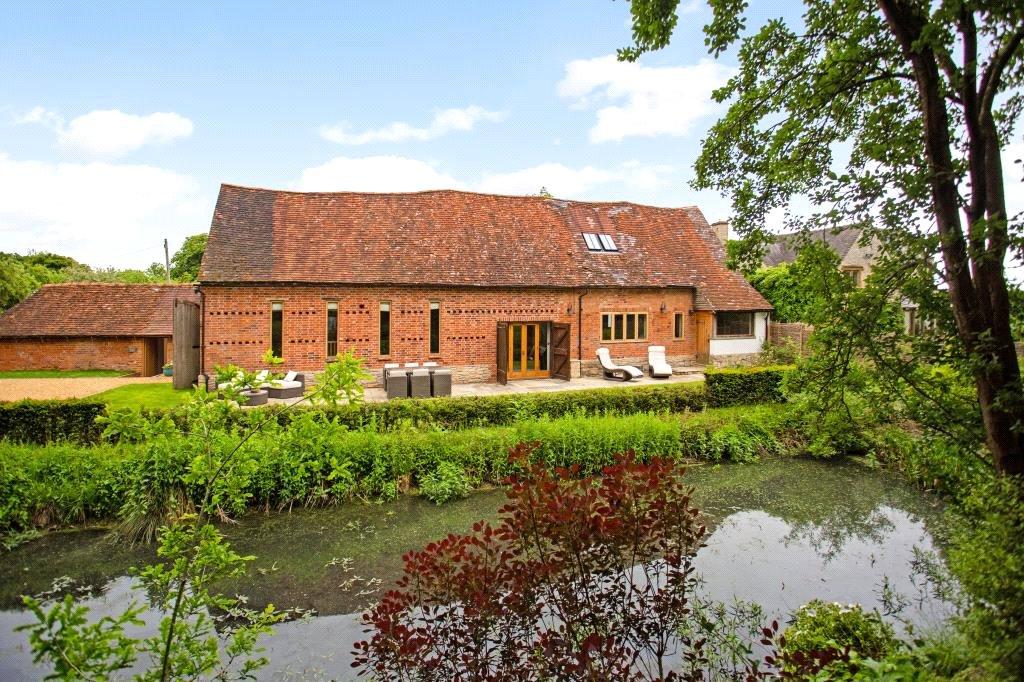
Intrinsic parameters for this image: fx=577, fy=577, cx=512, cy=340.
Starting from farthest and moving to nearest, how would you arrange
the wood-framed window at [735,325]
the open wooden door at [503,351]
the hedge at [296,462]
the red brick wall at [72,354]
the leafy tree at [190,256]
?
the leafy tree at [190,256] < the red brick wall at [72,354] < the wood-framed window at [735,325] < the open wooden door at [503,351] < the hedge at [296,462]

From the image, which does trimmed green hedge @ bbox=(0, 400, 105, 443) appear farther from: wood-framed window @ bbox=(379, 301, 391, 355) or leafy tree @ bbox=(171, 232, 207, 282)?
leafy tree @ bbox=(171, 232, 207, 282)

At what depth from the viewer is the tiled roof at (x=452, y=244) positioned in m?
17.5

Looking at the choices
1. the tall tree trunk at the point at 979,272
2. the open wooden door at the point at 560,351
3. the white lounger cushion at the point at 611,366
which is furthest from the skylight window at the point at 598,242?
the tall tree trunk at the point at 979,272

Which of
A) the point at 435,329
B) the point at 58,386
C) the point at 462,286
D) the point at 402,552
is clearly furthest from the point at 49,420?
the point at 462,286

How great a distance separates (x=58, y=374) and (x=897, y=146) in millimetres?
26753

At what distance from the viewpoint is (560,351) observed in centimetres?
1956

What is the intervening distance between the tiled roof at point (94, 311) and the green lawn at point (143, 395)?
6.40 meters

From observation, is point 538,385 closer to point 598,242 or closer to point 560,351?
point 560,351

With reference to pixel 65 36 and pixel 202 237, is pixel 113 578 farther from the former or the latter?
pixel 202 237

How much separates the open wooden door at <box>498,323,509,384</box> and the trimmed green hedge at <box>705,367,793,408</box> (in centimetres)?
670

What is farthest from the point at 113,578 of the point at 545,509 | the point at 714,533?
the point at 714,533

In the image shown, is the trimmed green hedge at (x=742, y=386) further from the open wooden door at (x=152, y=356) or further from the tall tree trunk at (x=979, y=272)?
the open wooden door at (x=152, y=356)

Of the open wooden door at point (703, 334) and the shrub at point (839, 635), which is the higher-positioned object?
the open wooden door at point (703, 334)

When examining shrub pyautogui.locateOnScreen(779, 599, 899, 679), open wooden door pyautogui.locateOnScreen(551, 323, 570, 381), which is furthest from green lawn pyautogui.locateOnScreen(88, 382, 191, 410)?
shrub pyautogui.locateOnScreen(779, 599, 899, 679)
